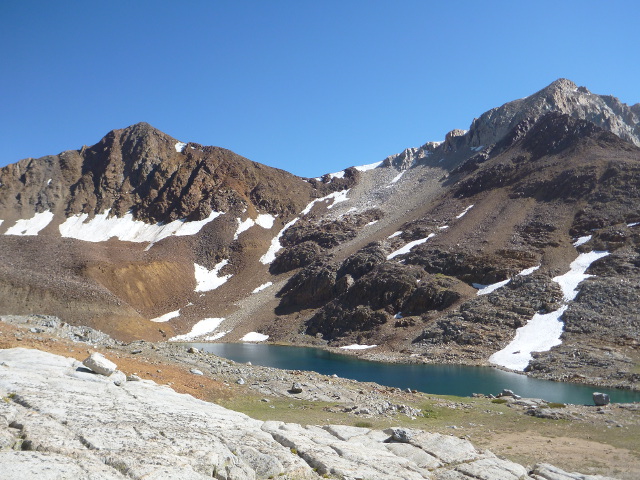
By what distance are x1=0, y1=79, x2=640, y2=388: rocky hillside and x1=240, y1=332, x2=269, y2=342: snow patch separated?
465 mm

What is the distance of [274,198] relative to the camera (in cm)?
17112

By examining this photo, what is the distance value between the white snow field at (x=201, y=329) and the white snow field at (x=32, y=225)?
8213cm

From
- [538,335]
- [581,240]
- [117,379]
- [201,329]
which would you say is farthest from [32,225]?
[581,240]

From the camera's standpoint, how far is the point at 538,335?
2790 inches

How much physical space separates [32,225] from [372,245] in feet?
403

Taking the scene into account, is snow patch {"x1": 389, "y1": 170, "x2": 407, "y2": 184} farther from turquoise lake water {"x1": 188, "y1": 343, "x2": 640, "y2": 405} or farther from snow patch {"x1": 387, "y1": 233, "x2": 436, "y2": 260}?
turquoise lake water {"x1": 188, "y1": 343, "x2": 640, "y2": 405}

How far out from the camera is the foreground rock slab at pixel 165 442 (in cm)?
876

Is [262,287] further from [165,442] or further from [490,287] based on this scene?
[165,442]

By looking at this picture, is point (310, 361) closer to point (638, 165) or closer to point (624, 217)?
point (624, 217)

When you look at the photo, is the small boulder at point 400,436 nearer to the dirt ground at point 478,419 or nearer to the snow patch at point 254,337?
the dirt ground at point 478,419

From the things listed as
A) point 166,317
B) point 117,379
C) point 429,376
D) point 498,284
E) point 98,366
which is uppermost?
point 498,284

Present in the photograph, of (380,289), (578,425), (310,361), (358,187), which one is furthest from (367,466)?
(358,187)

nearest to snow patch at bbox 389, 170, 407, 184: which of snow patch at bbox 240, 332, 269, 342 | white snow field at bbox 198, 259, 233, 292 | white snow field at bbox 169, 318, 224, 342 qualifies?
white snow field at bbox 198, 259, 233, 292

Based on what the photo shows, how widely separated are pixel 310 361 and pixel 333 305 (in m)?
30.5
